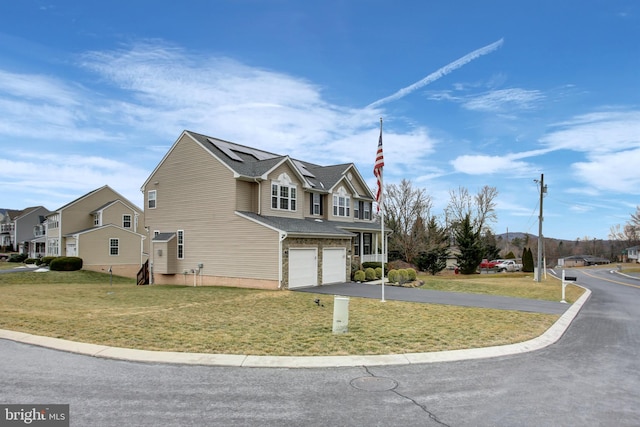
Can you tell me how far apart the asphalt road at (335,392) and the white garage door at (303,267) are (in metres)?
13.5

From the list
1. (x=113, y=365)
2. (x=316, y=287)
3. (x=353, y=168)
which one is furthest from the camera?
(x=353, y=168)

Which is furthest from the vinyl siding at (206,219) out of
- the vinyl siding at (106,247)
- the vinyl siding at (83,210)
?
the vinyl siding at (83,210)

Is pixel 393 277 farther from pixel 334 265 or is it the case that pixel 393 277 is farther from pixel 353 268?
pixel 334 265

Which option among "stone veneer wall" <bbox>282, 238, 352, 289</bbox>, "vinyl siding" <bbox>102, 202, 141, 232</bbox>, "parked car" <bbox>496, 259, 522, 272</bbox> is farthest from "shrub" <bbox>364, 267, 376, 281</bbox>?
"parked car" <bbox>496, 259, 522, 272</bbox>

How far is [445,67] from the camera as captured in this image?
959 inches

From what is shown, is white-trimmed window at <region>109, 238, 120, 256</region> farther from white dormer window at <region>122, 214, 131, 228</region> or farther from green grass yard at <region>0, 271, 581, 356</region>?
green grass yard at <region>0, 271, 581, 356</region>

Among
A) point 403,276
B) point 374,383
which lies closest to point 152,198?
point 403,276

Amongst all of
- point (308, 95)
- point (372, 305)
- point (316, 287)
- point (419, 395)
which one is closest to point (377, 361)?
point (419, 395)

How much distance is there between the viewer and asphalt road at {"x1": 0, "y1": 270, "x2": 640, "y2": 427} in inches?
192

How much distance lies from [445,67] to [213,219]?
1682 centimetres

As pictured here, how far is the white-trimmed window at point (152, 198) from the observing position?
89.5 ft

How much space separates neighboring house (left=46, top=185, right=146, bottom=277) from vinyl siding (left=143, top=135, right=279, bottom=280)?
530 inches

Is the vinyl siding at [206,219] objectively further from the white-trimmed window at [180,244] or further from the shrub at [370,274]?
the shrub at [370,274]

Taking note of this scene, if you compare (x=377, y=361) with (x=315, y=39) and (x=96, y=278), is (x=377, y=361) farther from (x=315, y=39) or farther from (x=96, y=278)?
(x=96, y=278)
